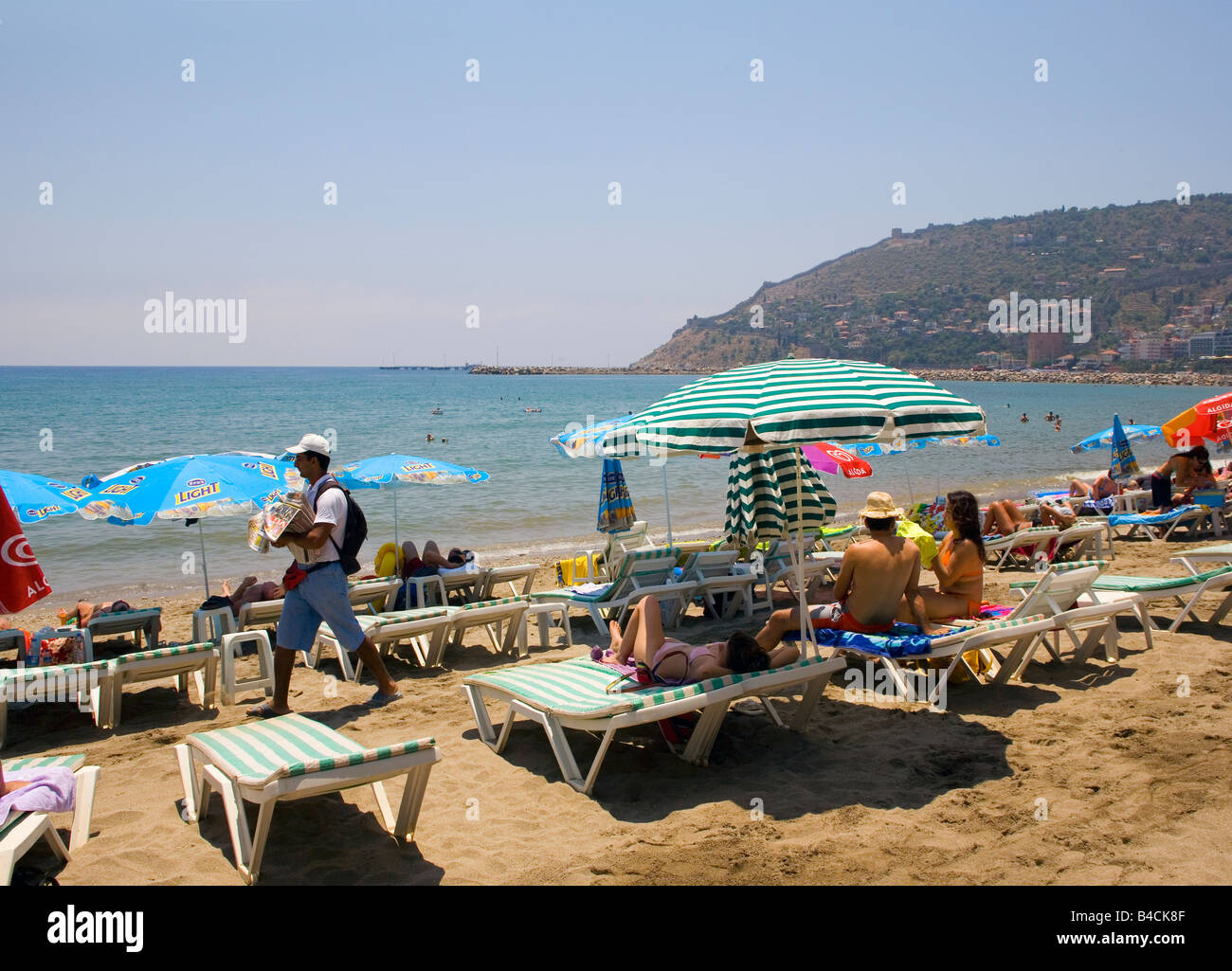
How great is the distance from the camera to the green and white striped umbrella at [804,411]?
3.82 m

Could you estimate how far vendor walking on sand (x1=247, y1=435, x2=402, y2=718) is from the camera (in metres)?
5.05

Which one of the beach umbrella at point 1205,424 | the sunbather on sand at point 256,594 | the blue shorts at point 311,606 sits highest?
the beach umbrella at point 1205,424

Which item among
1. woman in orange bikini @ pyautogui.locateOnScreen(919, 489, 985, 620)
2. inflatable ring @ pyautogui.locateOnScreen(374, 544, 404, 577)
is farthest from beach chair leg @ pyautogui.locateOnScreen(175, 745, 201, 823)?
woman in orange bikini @ pyautogui.locateOnScreen(919, 489, 985, 620)

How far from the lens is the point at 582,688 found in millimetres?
4410

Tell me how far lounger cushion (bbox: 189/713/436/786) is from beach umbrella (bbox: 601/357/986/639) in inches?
69.7

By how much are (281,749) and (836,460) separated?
282 inches

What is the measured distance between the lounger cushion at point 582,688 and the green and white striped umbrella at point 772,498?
968mm

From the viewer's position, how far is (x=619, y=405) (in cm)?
7181

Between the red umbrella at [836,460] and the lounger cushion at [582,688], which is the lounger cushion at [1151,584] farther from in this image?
the red umbrella at [836,460]

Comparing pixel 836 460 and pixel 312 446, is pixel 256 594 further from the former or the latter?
pixel 836 460

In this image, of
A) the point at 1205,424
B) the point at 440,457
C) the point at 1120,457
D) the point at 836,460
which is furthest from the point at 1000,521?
the point at 440,457

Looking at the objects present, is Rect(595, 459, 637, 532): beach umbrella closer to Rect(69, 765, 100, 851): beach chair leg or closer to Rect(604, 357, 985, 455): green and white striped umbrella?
Rect(604, 357, 985, 455): green and white striped umbrella

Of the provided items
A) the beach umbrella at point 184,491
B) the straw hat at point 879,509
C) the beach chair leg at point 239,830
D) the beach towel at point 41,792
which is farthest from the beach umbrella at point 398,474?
the beach chair leg at point 239,830
